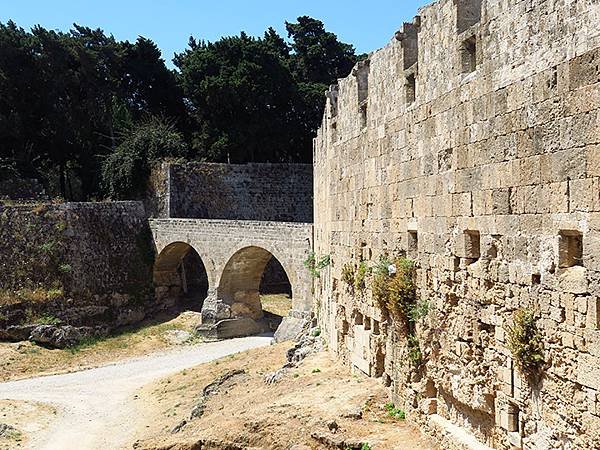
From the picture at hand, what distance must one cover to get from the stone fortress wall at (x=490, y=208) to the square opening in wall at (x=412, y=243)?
21 mm

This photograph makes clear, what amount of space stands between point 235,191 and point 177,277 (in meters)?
6.07

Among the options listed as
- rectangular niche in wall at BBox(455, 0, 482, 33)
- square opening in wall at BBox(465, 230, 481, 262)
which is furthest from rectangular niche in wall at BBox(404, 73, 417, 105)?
square opening in wall at BBox(465, 230, 481, 262)

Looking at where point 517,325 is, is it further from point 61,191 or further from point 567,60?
point 61,191

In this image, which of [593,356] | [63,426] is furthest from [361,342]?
[63,426]

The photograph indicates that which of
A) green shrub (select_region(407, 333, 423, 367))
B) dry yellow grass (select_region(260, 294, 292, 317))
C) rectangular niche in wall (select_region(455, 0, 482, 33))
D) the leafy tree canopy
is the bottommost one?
dry yellow grass (select_region(260, 294, 292, 317))

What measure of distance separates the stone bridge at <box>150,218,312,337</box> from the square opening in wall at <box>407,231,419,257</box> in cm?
1057

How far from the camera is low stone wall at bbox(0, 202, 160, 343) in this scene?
22688 mm

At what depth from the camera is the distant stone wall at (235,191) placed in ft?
100

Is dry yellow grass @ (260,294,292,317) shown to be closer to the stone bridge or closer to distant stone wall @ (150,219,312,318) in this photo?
the stone bridge

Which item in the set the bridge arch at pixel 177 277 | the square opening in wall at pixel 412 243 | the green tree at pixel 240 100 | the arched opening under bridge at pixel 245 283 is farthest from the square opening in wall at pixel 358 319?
the green tree at pixel 240 100

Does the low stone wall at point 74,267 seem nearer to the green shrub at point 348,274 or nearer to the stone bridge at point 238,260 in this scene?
the stone bridge at point 238,260

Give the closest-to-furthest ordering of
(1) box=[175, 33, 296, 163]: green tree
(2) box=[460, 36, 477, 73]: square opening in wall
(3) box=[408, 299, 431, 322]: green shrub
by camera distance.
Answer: (2) box=[460, 36, 477, 73]: square opening in wall → (3) box=[408, 299, 431, 322]: green shrub → (1) box=[175, 33, 296, 163]: green tree

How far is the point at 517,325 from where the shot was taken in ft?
19.9

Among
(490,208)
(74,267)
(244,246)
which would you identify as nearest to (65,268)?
(74,267)
